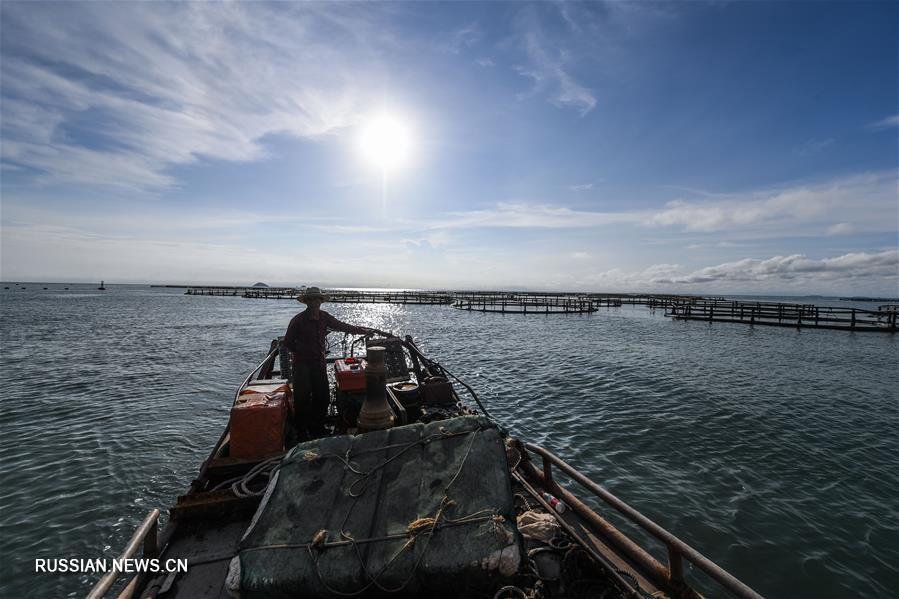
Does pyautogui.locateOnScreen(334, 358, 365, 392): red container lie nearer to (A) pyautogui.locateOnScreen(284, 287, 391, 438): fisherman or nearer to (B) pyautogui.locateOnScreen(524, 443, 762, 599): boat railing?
(A) pyautogui.locateOnScreen(284, 287, 391, 438): fisherman

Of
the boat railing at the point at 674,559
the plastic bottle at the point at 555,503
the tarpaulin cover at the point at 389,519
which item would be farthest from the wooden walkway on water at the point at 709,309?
the boat railing at the point at 674,559

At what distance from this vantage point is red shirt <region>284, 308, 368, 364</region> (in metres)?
6.39

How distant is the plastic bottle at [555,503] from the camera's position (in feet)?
17.7

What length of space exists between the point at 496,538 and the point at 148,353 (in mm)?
31665

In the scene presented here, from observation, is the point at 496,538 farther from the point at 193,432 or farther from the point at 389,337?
the point at 193,432

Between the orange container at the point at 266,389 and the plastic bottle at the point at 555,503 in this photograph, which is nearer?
the plastic bottle at the point at 555,503

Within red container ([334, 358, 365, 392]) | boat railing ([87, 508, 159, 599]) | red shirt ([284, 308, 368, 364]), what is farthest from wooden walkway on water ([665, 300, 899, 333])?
boat railing ([87, 508, 159, 599])

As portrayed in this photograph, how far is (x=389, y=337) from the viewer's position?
31.7 feet

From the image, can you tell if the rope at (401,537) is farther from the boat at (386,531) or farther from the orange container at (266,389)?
the orange container at (266,389)

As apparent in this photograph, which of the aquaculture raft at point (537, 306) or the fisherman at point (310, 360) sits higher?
the fisherman at point (310, 360)

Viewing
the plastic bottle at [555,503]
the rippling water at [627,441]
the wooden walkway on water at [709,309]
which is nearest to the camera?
the plastic bottle at [555,503]

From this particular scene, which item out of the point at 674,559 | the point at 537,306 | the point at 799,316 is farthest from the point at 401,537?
the point at 537,306

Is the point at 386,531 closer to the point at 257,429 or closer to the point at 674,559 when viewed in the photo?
the point at 674,559

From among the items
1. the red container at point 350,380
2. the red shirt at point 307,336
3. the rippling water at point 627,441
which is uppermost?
the red shirt at point 307,336
